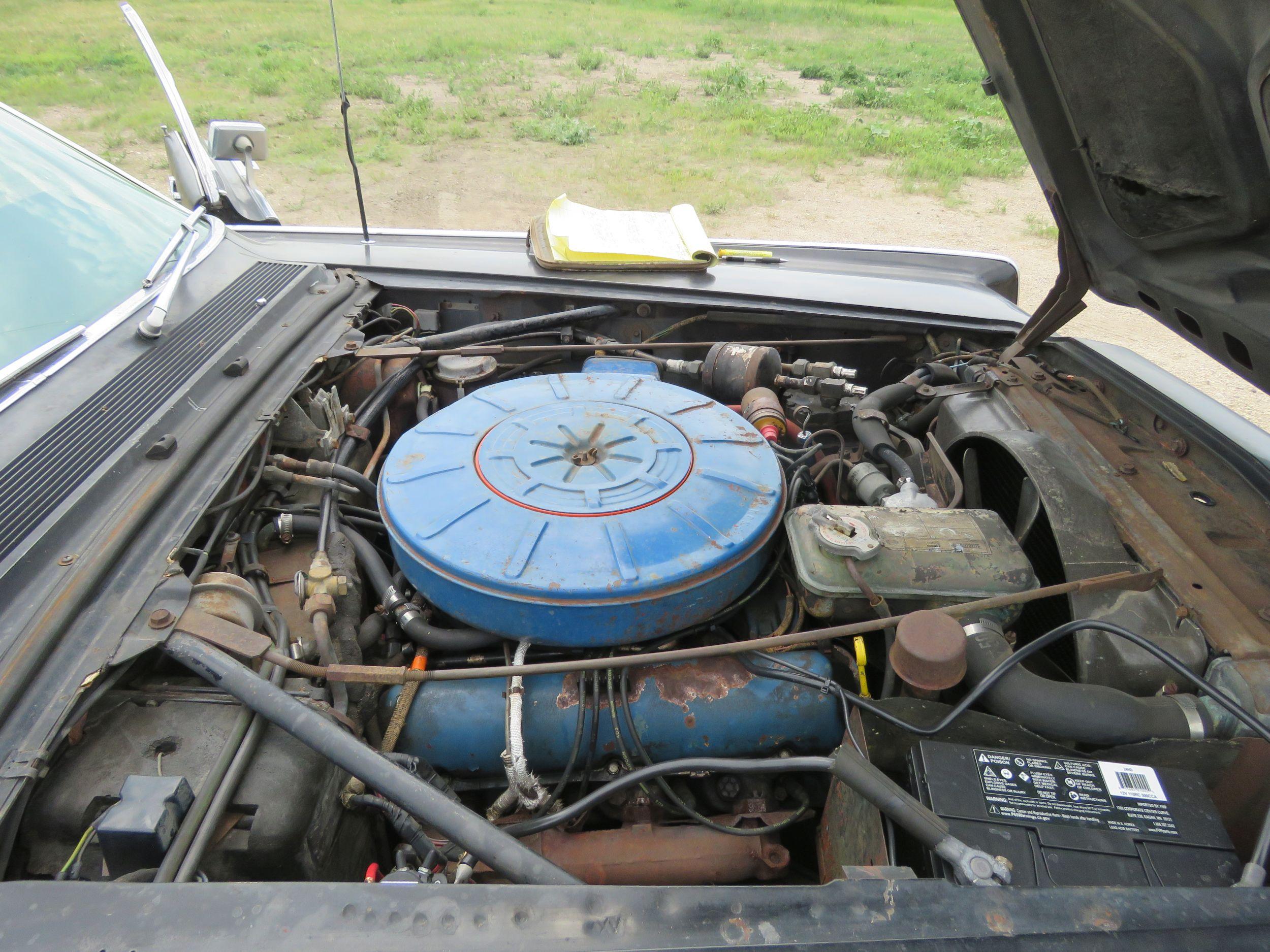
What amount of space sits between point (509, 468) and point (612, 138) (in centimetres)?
905

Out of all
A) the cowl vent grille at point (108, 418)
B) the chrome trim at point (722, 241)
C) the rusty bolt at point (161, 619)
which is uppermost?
the cowl vent grille at point (108, 418)

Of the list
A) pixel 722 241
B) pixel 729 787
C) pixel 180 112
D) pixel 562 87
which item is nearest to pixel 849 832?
pixel 729 787

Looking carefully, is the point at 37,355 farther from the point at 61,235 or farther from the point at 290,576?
the point at 290,576

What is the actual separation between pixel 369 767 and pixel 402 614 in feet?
1.43

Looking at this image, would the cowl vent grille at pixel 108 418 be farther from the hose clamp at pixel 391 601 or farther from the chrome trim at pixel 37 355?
the hose clamp at pixel 391 601

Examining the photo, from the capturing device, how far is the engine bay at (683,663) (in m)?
1.00

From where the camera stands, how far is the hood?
1108 millimetres

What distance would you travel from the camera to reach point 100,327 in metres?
1.65

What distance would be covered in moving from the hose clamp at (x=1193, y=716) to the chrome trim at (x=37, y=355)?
2.13 metres

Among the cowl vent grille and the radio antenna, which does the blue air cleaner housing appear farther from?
the radio antenna

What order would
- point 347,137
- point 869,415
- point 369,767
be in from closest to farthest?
1. point 369,767
2. point 869,415
3. point 347,137

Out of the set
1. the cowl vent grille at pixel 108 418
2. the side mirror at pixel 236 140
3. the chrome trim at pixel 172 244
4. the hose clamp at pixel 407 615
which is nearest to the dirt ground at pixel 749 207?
the side mirror at pixel 236 140

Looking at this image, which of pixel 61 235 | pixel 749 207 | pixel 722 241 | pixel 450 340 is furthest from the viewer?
pixel 749 207

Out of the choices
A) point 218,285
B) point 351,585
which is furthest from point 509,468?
point 218,285
